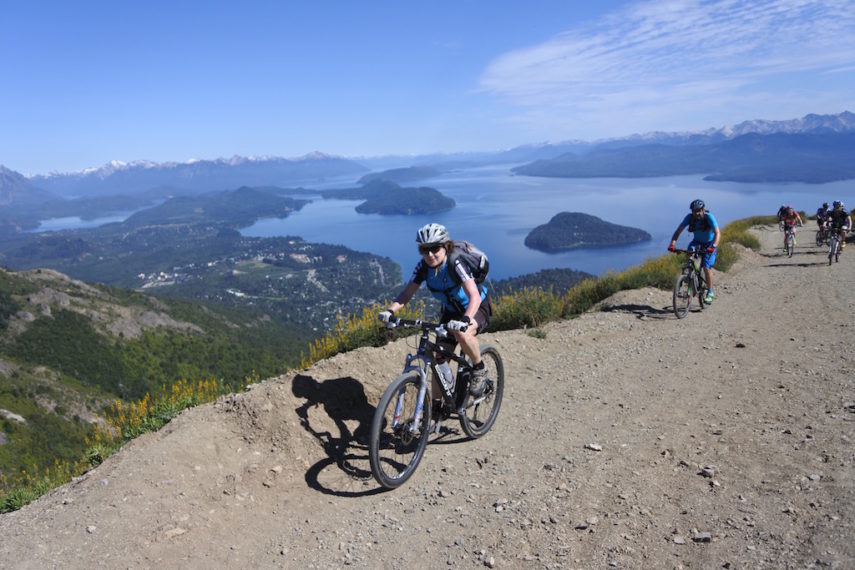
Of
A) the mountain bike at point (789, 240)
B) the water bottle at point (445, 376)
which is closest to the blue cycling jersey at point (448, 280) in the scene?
the water bottle at point (445, 376)

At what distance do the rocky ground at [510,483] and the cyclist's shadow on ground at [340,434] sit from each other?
0.02 meters

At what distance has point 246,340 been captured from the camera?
75125 millimetres

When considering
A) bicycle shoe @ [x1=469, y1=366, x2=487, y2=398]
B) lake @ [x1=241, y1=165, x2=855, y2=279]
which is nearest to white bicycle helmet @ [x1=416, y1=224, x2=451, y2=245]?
bicycle shoe @ [x1=469, y1=366, x2=487, y2=398]

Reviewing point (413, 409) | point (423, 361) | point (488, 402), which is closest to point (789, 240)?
point (488, 402)

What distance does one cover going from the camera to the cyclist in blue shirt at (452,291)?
4770 mm

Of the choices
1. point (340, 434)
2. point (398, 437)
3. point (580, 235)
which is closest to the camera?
point (398, 437)

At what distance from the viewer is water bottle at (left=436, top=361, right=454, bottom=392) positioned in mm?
5012

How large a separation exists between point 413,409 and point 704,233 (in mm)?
8595

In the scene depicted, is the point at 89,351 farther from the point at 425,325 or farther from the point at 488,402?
the point at 425,325

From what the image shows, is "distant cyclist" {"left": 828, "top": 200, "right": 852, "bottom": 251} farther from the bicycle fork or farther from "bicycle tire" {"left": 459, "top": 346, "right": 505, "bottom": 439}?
the bicycle fork

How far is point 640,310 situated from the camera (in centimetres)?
1084

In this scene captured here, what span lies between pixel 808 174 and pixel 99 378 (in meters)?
245

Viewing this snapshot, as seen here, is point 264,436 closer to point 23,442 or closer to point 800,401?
point 800,401

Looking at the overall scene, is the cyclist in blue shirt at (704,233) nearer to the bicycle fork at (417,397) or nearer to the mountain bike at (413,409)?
the mountain bike at (413,409)
